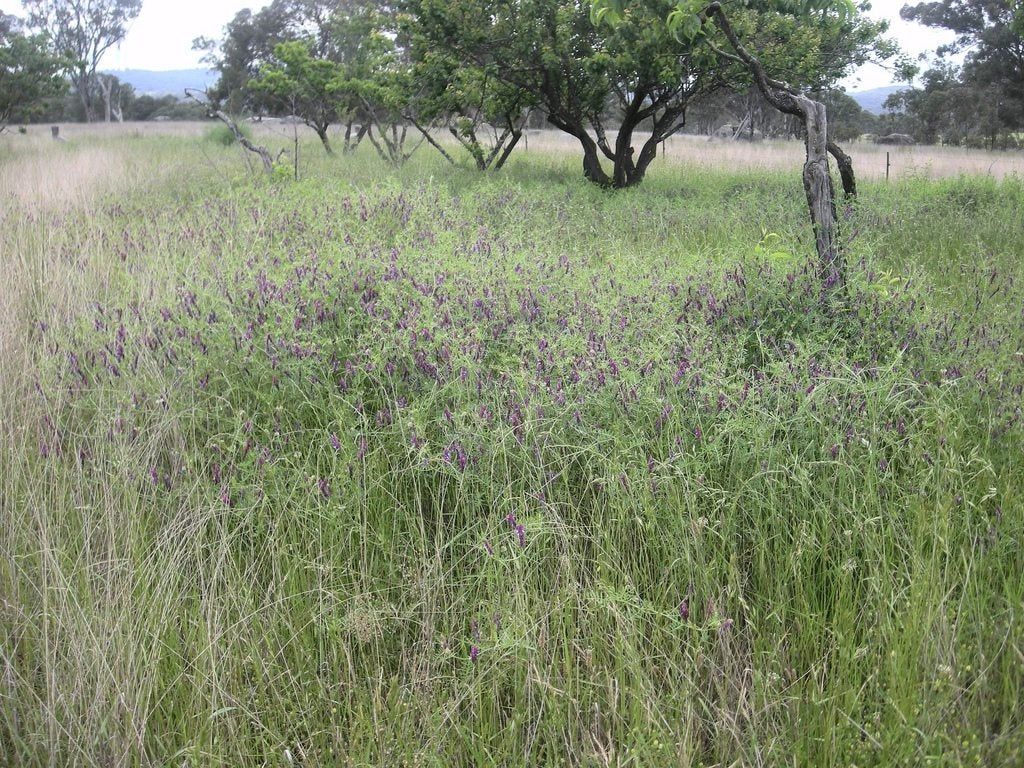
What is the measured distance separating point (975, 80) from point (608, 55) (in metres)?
30.4

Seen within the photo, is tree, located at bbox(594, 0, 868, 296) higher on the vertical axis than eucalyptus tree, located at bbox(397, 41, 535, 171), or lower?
lower

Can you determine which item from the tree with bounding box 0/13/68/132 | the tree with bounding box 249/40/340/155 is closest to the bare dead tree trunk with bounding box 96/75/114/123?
the tree with bounding box 0/13/68/132

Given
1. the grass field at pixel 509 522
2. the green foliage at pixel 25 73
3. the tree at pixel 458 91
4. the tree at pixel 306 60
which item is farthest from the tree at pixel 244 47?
the grass field at pixel 509 522

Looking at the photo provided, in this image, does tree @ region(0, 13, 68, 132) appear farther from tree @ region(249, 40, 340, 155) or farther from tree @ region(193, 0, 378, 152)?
tree @ region(249, 40, 340, 155)

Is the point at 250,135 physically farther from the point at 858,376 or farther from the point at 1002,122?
the point at 1002,122

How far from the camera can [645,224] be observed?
8.08m

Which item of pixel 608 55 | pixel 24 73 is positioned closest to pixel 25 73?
pixel 24 73

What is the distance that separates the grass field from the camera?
194 cm

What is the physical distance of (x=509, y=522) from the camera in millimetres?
2521

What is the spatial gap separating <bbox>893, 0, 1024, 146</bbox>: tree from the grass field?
34.8m

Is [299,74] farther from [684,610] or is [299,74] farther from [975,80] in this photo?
[975,80]

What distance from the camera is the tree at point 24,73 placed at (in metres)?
20.8

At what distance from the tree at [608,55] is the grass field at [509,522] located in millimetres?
7609

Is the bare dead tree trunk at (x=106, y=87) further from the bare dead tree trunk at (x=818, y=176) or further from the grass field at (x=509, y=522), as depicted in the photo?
the bare dead tree trunk at (x=818, y=176)
